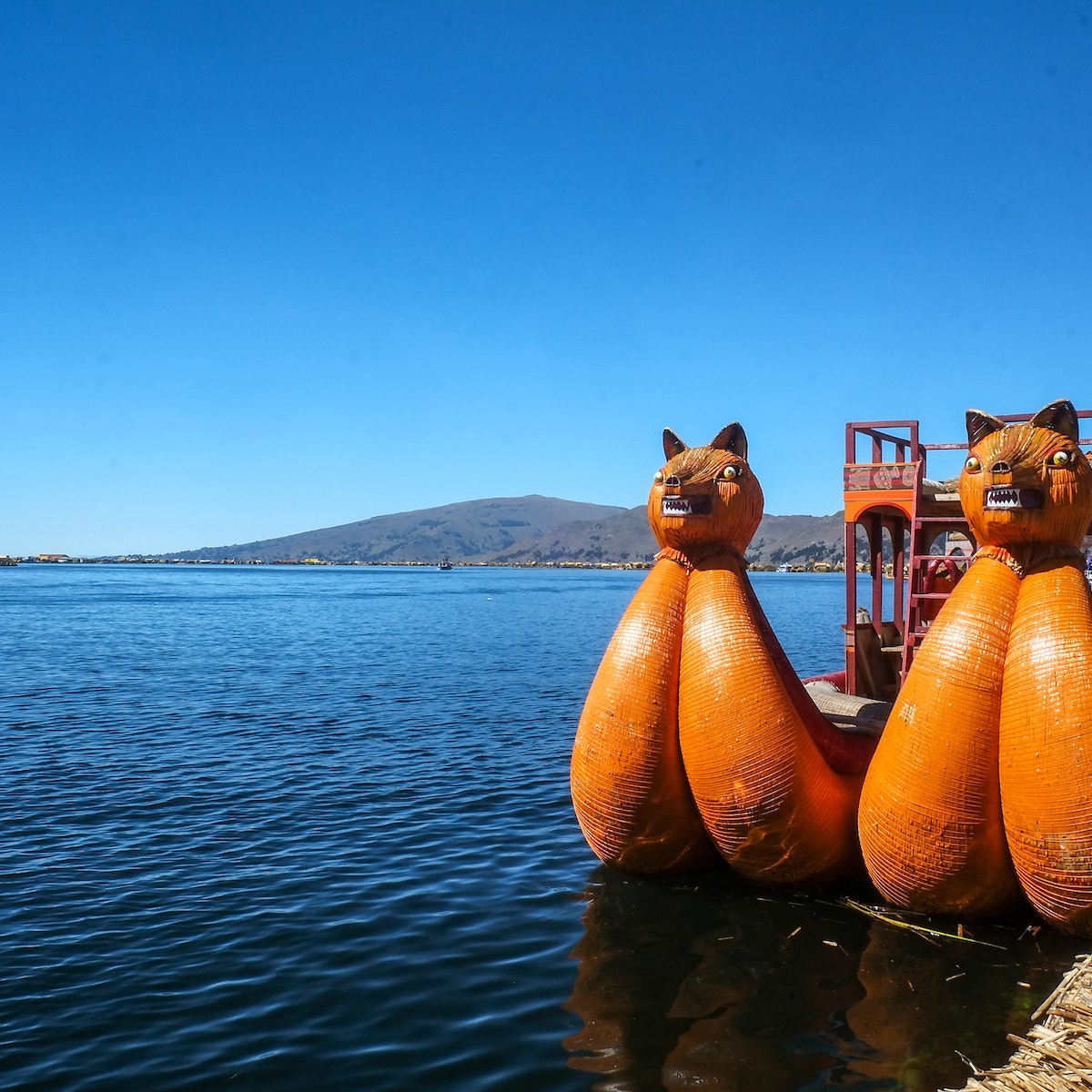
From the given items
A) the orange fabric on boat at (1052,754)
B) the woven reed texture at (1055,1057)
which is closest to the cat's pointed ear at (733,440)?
the orange fabric on boat at (1052,754)

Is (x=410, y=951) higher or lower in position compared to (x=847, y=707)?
lower

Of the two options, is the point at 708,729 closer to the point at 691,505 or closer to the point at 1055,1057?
the point at 691,505

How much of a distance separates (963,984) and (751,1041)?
6.81 feet

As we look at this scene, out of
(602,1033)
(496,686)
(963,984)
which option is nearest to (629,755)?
(602,1033)

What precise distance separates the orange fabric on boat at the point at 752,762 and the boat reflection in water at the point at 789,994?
2.23 ft

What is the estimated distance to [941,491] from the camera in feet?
49.5

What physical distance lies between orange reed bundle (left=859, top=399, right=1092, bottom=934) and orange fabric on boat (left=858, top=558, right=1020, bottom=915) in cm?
1

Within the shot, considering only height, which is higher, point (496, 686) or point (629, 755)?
point (629, 755)

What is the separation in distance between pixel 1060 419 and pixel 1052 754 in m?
3.18

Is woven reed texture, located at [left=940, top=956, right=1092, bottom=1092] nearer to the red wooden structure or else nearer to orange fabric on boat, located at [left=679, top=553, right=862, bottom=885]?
orange fabric on boat, located at [left=679, top=553, right=862, bottom=885]

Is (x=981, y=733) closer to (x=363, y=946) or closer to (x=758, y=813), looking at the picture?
(x=758, y=813)

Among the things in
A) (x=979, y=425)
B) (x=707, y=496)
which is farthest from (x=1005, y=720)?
(x=707, y=496)

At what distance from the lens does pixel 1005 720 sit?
856 centimetres

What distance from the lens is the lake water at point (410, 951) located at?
7398mm
